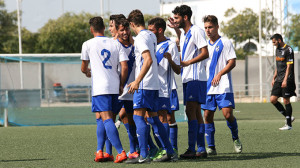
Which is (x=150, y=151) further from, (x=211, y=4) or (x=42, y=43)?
(x=211, y=4)

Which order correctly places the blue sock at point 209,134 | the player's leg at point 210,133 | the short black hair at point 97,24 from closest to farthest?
1. the short black hair at point 97,24
2. the player's leg at point 210,133
3. the blue sock at point 209,134

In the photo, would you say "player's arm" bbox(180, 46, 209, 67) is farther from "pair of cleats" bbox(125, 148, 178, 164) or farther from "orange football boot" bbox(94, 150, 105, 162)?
"orange football boot" bbox(94, 150, 105, 162)

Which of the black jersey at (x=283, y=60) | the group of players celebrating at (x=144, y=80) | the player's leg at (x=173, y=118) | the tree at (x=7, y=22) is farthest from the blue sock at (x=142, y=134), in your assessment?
the tree at (x=7, y=22)

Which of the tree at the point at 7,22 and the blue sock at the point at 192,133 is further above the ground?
the tree at the point at 7,22

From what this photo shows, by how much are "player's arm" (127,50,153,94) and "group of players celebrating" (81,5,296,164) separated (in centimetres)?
4

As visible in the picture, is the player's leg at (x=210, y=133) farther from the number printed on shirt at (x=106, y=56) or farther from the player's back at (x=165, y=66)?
the number printed on shirt at (x=106, y=56)

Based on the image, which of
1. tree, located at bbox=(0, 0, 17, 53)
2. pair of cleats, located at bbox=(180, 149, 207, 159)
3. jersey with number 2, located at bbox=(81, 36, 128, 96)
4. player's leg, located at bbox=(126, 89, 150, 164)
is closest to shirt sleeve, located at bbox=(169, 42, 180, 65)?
jersey with number 2, located at bbox=(81, 36, 128, 96)

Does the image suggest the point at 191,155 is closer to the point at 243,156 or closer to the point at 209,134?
the point at 243,156

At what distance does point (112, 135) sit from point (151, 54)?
118cm

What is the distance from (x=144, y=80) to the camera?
24.2 ft

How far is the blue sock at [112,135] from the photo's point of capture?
24.9 ft

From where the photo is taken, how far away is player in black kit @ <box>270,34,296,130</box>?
13305 mm

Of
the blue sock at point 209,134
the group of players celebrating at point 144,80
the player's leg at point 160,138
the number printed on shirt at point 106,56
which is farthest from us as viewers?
the blue sock at point 209,134

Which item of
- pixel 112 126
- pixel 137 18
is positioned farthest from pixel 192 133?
pixel 137 18
